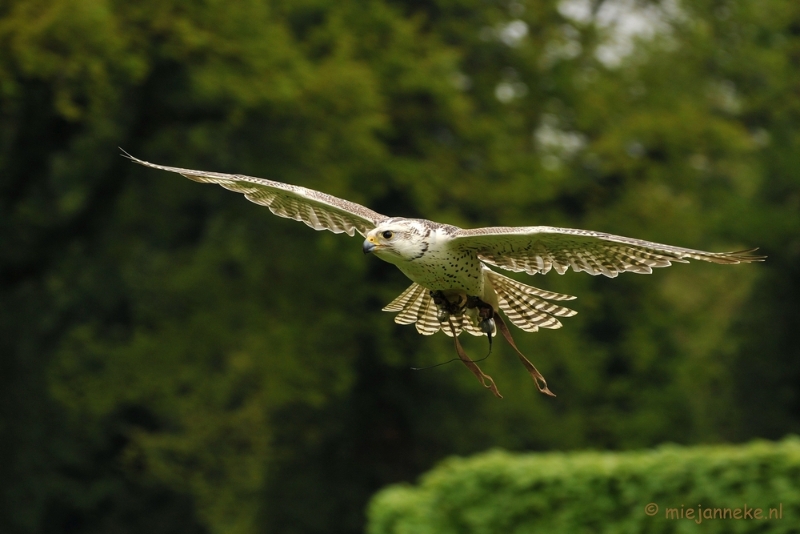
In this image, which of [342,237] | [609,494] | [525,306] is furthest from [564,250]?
[342,237]

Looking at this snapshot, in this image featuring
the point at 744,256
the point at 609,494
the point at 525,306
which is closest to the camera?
the point at 744,256

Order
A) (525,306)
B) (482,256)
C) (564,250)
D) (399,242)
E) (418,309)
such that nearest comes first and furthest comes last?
(399,242) < (564,250) < (482,256) < (525,306) < (418,309)

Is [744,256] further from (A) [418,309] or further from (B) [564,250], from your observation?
(A) [418,309]

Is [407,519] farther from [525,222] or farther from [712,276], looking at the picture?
[712,276]

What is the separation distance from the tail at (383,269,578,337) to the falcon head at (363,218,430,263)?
31.4 inches

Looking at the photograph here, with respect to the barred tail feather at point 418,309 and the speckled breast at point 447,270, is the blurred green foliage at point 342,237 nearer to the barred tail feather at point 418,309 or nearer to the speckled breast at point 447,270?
the barred tail feather at point 418,309

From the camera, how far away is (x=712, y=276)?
83.1ft

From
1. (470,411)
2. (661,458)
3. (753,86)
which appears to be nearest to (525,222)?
(470,411)

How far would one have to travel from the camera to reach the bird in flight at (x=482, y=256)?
6.35 metres

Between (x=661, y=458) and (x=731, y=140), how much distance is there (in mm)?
12553

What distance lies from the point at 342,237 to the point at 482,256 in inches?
437

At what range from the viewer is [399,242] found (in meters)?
6.61

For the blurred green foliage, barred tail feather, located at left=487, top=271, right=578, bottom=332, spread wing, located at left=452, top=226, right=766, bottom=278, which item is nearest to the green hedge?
barred tail feather, located at left=487, top=271, right=578, bottom=332

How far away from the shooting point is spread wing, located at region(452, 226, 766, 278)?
6172mm
